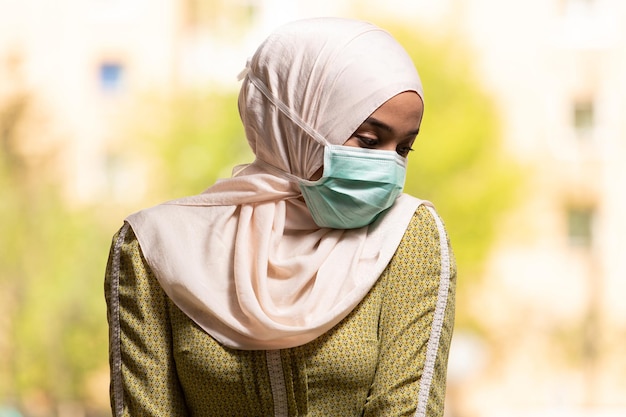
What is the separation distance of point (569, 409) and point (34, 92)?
244 inches

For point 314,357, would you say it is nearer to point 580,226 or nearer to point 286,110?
point 286,110

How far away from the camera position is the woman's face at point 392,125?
1.24 m

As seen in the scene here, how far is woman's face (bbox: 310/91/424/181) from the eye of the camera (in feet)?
4.07

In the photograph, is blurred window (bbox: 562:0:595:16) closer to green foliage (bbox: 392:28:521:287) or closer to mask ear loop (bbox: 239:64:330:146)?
green foliage (bbox: 392:28:521:287)

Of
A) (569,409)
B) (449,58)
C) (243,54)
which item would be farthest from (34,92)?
(569,409)

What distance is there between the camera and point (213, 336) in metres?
1.28

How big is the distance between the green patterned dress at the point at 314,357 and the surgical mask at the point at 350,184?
54mm

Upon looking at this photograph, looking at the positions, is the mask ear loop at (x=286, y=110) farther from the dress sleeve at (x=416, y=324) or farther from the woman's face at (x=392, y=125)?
the dress sleeve at (x=416, y=324)

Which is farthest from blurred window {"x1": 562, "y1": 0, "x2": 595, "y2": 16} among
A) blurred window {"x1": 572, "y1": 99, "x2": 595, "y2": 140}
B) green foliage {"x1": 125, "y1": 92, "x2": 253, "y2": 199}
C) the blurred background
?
green foliage {"x1": 125, "y1": 92, "x2": 253, "y2": 199}

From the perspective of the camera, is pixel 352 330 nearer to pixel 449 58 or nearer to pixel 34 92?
pixel 449 58

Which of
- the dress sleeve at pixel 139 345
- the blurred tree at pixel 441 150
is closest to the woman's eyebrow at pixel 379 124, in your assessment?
the dress sleeve at pixel 139 345

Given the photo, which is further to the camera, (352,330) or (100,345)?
(100,345)

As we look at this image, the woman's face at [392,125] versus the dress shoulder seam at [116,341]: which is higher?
the woman's face at [392,125]

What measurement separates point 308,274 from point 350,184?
0.37 ft
